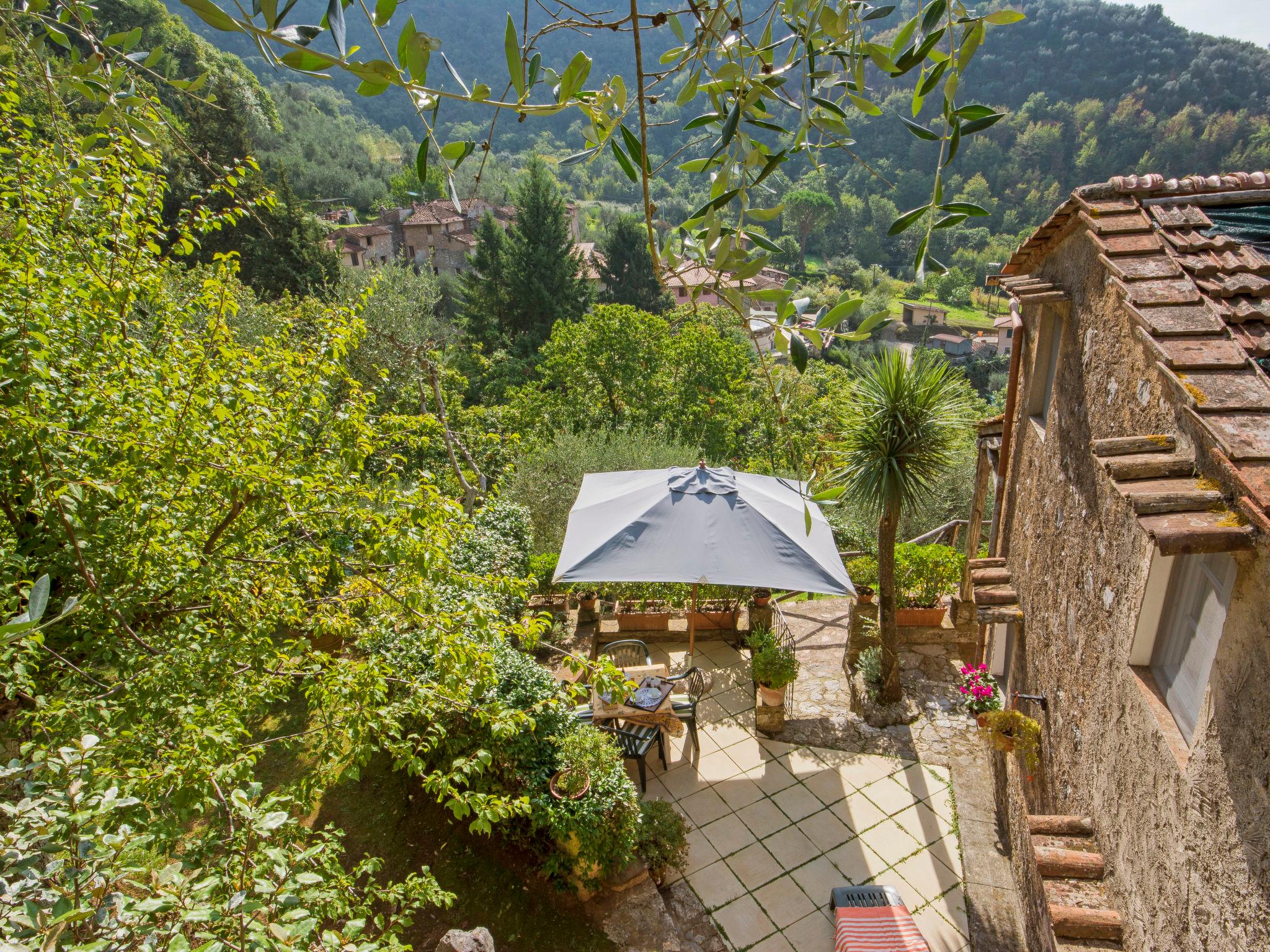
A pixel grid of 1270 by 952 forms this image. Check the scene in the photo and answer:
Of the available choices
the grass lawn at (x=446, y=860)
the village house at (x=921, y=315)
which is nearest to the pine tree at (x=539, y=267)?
the grass lawn at (x=446, y=860)

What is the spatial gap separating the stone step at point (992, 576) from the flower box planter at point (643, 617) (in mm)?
3934

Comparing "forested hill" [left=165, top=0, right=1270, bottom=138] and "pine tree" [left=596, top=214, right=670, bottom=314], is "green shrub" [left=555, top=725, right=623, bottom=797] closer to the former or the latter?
"pine tree" [left=596, top=214, right=670, bottom=314]

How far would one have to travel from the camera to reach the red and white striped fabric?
497cm

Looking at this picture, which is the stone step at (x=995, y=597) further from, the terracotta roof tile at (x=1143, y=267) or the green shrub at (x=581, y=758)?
the green shrub at (x=581, y=758)

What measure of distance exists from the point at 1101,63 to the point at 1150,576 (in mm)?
99705

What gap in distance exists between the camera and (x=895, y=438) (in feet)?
24.5

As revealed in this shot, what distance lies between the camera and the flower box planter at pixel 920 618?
8.90 metres

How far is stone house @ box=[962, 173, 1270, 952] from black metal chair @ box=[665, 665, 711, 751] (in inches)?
114

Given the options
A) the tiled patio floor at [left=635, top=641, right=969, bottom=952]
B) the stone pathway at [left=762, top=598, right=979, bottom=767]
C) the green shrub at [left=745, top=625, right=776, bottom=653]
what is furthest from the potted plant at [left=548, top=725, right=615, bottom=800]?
the stone pathway at [left=762, top=598, right=979, bottom=767]

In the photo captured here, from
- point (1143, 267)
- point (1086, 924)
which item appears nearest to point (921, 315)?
point (1143, 267)

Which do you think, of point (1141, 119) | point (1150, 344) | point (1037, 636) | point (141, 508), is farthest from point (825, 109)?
point (1141, 119)

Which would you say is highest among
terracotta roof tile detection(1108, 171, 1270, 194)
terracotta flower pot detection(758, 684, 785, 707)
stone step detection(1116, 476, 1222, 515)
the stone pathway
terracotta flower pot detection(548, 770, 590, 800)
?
terracotta roof tile detection(1108, 171, 1270, 194)

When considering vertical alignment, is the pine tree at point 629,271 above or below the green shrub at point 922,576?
above

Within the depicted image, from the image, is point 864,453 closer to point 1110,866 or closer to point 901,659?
point 901,659
